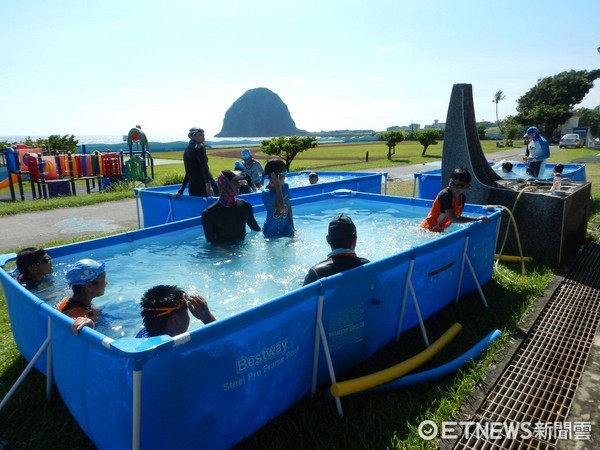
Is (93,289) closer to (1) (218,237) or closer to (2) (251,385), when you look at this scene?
(2) (251,385)

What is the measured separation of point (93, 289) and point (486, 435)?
137 inches

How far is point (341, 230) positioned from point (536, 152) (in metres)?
9.90

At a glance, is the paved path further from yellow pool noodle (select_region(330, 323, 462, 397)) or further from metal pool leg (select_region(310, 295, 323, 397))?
yellow pool noodle (select_region(330, 323, 462, 397))

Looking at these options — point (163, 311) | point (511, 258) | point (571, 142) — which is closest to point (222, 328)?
point (163, 311)

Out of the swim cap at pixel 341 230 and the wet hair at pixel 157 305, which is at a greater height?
the swim cap at pixel 341 230

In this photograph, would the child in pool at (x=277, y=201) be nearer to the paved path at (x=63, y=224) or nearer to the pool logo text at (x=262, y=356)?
the pool logo text at (x=262, y=356)

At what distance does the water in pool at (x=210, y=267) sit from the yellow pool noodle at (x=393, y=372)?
170 cm

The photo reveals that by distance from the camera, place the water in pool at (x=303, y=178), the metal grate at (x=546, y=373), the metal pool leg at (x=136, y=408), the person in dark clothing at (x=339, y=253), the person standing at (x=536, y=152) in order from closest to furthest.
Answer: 1. the metal pool leg at (x=136, y=408)
2. the metal grate at (x=546, y=373)
3. the person in dark clothing at (x=339, y=253)
4. the person standing at (x=536, y=152)
5. the water in pool at (x=303, y=178)

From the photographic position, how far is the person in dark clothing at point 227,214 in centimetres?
570

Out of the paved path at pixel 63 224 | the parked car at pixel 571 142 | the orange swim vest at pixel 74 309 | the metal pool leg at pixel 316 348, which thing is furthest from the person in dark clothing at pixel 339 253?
the parked car at pixel 571 142

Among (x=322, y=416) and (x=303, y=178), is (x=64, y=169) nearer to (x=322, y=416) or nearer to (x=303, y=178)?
(x=303, y=178)

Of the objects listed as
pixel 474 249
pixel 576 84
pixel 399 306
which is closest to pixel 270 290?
pixel 399 306

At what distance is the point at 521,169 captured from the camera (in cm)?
1598

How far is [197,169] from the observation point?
8250 millimetres
